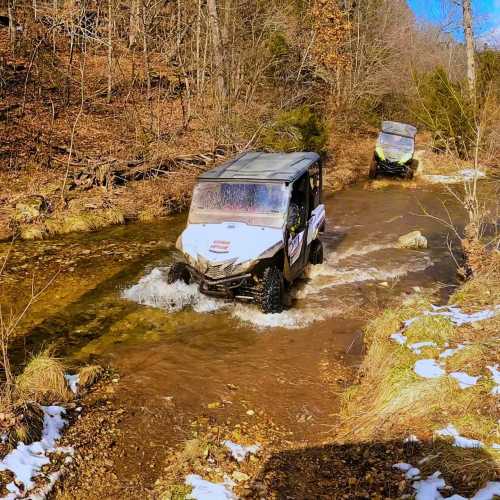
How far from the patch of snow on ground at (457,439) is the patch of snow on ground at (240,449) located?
1.63 m

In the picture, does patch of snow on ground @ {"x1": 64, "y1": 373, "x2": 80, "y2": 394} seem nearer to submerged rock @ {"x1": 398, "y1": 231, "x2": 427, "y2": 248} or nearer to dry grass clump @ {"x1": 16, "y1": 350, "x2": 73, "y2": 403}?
dry grass clump @ {"x1": 16, "y1": 350, "x2": 73, "y2": 403}

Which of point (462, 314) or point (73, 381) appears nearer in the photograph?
point (73, 381)

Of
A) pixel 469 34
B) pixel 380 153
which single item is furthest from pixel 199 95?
pixel 469 34

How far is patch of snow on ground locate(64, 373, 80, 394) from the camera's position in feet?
17.9

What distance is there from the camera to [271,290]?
7.33 m

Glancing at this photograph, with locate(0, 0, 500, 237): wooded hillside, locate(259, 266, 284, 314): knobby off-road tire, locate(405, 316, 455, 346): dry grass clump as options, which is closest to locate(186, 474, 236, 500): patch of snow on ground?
locate(405, 316, 455, 346): dry grass clump

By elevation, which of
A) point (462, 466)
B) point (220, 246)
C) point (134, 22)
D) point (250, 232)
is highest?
point (134, 22)

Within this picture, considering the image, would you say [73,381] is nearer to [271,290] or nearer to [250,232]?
[271,290]

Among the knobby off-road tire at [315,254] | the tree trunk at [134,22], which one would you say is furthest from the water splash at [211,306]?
the tree trunk at [134,22]

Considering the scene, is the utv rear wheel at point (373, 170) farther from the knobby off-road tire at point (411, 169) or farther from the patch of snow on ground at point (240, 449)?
the patch of snow on ground at point (240, 449)

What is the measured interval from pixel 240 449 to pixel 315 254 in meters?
5.72

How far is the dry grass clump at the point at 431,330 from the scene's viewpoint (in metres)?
5.66

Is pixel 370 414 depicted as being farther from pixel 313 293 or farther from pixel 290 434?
pixel 313 293

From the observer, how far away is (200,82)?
2047 cm
